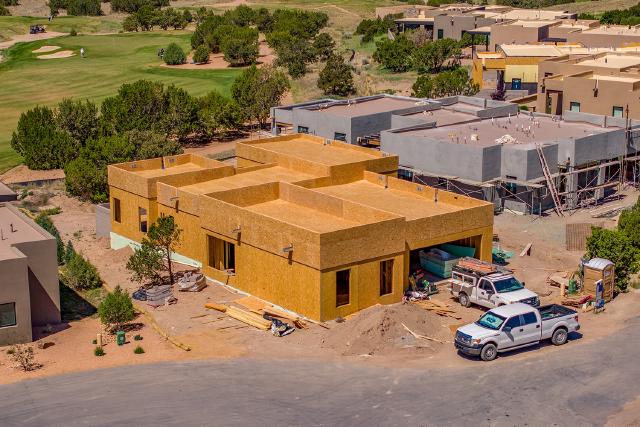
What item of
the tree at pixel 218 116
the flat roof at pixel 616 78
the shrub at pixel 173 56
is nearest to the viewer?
the flat roof at pixel 616 78

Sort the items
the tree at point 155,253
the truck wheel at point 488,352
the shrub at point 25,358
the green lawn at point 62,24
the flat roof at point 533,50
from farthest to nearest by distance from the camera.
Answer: the green lawn at point 62,24
the flat roof at point 533,50
the tree at point 155,253
the shrub at point 25,358
the truck wheel at point 488,352

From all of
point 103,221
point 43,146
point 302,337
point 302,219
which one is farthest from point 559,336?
point 43,146

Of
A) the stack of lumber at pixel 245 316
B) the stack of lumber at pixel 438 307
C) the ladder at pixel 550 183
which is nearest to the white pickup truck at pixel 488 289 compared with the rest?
the stack of lumber at pixel 438 307

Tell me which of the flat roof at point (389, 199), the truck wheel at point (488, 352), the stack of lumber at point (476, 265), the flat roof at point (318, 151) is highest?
the flat roof at point (318, 151)

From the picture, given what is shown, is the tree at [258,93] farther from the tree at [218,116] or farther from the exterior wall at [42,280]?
the exterior wall at [42,280]

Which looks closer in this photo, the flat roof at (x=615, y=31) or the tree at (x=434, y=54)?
the flat roof at (x=615, y=31)

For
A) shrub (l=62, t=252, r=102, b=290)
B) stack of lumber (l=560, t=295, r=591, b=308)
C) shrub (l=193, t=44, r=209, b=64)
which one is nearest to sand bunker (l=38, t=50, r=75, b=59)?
shrub (l=193, t=44, r=209, b=64)

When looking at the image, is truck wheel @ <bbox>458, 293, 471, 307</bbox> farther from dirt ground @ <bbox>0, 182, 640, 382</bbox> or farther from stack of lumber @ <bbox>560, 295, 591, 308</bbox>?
stack of lumber @ <bbox>560, 295, 591, 308</bbox>

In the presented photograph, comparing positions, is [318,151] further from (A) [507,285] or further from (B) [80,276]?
(A) [507,285]
